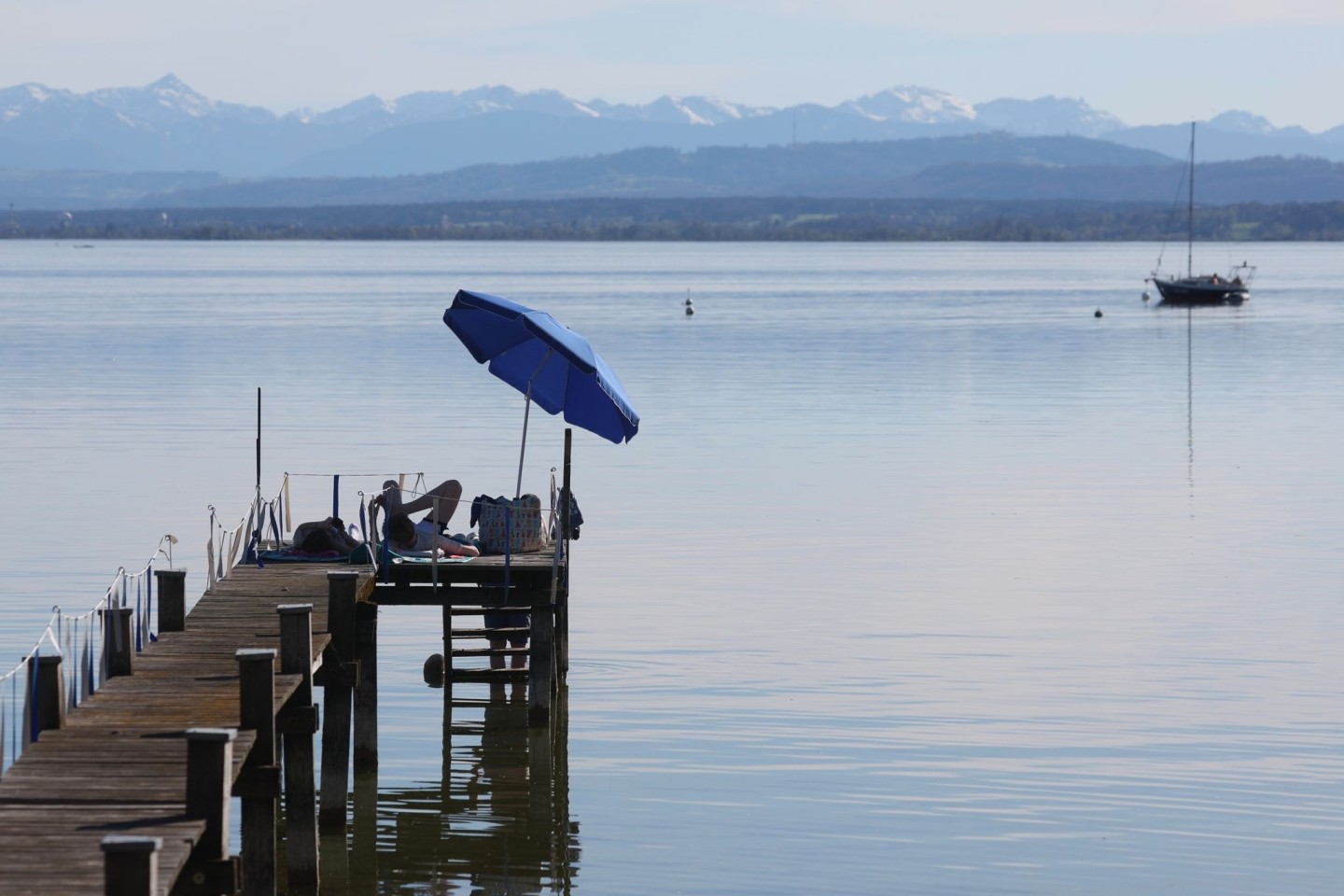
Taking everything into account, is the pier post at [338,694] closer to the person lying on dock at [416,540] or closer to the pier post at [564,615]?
the person lying on dock at [416,540]

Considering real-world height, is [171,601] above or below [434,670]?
above

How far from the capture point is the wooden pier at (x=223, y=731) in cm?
1136

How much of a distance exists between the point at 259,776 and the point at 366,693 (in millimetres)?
5157

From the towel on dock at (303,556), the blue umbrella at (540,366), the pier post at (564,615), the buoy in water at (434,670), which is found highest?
the blue umbrella at (540,366)

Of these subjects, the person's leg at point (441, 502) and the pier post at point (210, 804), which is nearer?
the pier post at point (210, 804)

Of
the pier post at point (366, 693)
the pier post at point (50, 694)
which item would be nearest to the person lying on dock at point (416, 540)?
the pier post at point (366, 693)

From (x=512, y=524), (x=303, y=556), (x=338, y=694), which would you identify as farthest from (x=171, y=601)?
(x=512, y=524)

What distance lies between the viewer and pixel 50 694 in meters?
13.5

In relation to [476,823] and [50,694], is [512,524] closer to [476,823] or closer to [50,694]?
[476,823]

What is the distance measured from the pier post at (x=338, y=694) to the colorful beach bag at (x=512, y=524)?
7.84 ft

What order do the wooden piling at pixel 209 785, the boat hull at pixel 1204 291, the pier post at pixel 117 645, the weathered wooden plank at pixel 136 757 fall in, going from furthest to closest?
1. the boat hull at pixel 1204 291
2. the pier post at pixel 117 645
3. the wooden piling at pixel 209 785
4. the weathered wooden plank at pixel 136 757

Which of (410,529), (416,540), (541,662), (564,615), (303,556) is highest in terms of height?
(410,529)

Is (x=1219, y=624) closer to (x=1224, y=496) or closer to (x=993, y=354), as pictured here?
(x=1224, y=496)

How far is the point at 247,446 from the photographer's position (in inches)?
1620
